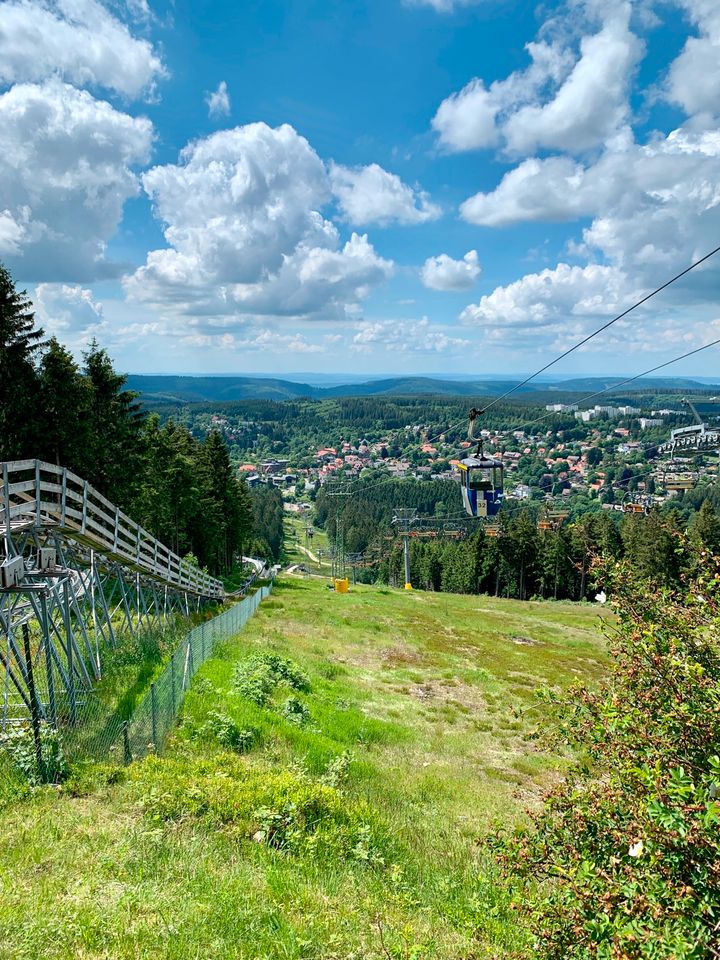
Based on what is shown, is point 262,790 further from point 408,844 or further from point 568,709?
point 568,709

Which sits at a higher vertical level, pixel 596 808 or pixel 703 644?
pixel 703 644

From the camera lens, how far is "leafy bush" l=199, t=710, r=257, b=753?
36.8 feet

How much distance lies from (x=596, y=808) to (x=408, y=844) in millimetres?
4568

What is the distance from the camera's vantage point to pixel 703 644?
513 cm

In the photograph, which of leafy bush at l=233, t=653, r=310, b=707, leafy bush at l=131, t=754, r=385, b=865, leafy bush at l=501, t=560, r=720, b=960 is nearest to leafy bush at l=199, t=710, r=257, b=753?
leafy bush at l=131, t=754, r=385, b=865

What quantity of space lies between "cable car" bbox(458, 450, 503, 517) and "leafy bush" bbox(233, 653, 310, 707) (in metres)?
8.50

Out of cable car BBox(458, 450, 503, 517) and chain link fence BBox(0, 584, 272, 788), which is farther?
cable car BBox(458, 450, 503, 517)

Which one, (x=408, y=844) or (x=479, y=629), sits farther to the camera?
(x=479, y=629)

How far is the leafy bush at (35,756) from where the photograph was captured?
833 centimetres

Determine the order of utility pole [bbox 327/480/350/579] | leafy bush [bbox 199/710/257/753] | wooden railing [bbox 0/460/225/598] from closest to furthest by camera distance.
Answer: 1. wooden railing [bbox 0/460/225/598]
2. leafy bush [bbox 199/710/257/753]
3. utility pole [bbox 327/480/350/579]

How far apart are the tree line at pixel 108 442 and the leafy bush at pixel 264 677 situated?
1563 cm

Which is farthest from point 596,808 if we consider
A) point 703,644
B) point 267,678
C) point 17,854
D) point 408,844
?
point 267,678

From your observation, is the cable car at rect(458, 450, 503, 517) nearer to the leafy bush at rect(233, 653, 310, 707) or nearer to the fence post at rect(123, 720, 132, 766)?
the leafy bush at rect(233, 653, 310, 707)

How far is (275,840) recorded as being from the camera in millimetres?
7438
